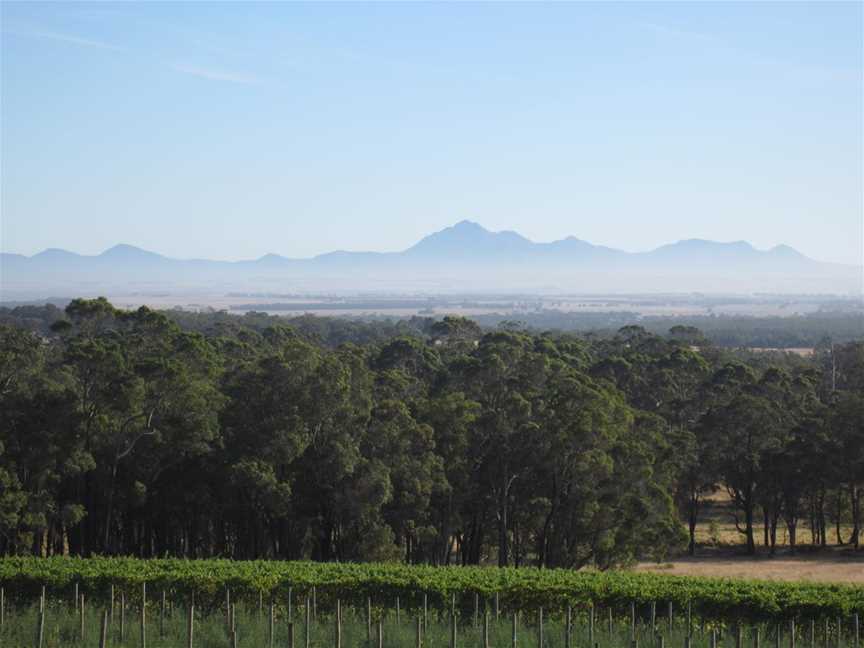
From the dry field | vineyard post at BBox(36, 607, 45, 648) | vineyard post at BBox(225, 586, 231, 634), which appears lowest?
the dry field

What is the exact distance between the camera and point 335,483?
31.5 metres

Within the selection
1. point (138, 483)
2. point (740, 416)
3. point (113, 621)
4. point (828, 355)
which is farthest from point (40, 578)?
point (828, 355)

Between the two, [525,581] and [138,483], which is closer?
[525,581]

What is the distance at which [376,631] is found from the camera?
19953 millimetres

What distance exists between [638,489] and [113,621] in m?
18.3

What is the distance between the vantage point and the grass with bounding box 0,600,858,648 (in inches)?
752

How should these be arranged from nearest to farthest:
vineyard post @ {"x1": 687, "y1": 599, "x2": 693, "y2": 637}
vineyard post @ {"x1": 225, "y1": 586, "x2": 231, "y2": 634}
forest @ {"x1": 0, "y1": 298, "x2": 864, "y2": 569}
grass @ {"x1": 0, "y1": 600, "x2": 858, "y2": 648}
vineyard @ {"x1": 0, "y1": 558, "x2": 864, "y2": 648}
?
grass @ {"x1": 0, "y1": 600, "x2": 858, "y2": 648} < vineyard post @ {"x1": 225, "y1": 586, "x2": 231, "y2": 634} < vineyard post @ {"x1": 687, "y1": 599, "x2": 693, "y2": 637} < vineyard @ {"x1": 0, "y1": 558, "x2": 864, "y2": 648} < forest @ {"x1": 0, "y1": 298, "x2": 864, "y2": 569}

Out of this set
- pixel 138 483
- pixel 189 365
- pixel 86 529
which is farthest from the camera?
pixel 189 365

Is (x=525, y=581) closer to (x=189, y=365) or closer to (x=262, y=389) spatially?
(x=262, y=389)

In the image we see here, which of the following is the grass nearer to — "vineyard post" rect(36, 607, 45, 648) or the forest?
"vineyard post" rect(36, 607, 45, 648)

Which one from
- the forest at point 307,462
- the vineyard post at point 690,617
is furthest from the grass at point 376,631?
the forest at point 307,462

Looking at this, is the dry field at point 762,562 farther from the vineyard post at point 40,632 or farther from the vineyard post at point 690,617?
the vineyard post at point 40,632

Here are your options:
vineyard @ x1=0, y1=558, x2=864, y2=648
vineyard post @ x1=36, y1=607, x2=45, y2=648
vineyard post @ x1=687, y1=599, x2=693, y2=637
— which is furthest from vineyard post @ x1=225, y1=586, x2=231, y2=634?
vineyard post @ x1=687, y1=599, x2=693, y2=637

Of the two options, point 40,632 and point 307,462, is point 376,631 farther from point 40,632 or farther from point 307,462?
point 307,462
